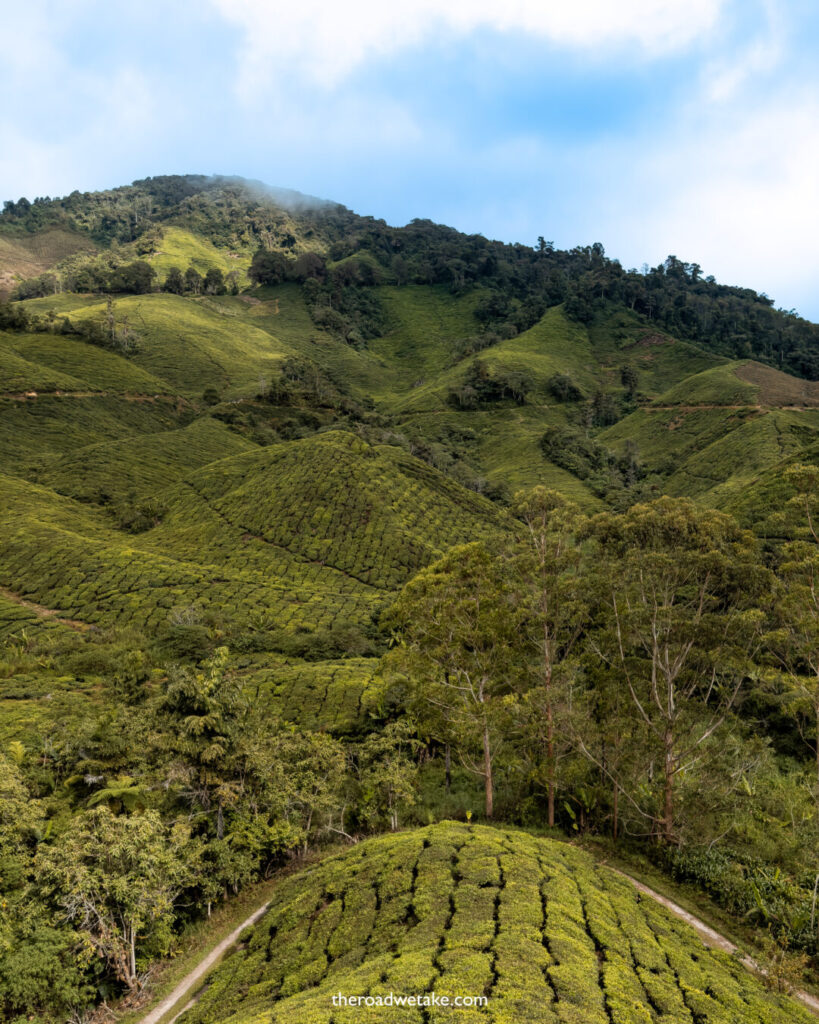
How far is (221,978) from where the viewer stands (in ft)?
53.8

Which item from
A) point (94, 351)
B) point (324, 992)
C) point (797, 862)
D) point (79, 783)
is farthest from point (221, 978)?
point (94, 351)

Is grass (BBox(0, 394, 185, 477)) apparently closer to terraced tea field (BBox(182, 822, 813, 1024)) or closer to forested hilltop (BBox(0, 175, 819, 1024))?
forested hilltop (BBox(0, 175, 819, 1024))

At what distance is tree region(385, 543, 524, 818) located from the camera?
912 inches

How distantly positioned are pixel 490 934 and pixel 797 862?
14045 millimetres

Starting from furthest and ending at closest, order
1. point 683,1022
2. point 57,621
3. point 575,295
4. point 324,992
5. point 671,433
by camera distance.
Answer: point 575,295 → point 671,433 → point 57,621 → point 324,992 → point 683,1022

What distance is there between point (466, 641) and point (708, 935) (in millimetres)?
12300

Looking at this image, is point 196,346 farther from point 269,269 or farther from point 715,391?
point 715,391

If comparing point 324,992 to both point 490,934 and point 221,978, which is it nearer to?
point 490,934

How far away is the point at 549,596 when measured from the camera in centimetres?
2236

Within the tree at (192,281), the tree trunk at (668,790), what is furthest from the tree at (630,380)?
the tree at (192,281)

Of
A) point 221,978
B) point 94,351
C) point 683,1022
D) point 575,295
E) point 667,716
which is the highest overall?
point 575,295

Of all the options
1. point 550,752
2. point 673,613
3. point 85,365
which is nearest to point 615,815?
point 550,752

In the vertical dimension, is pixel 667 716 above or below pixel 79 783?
above

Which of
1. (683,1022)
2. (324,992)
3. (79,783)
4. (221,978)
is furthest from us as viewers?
(79,783)
